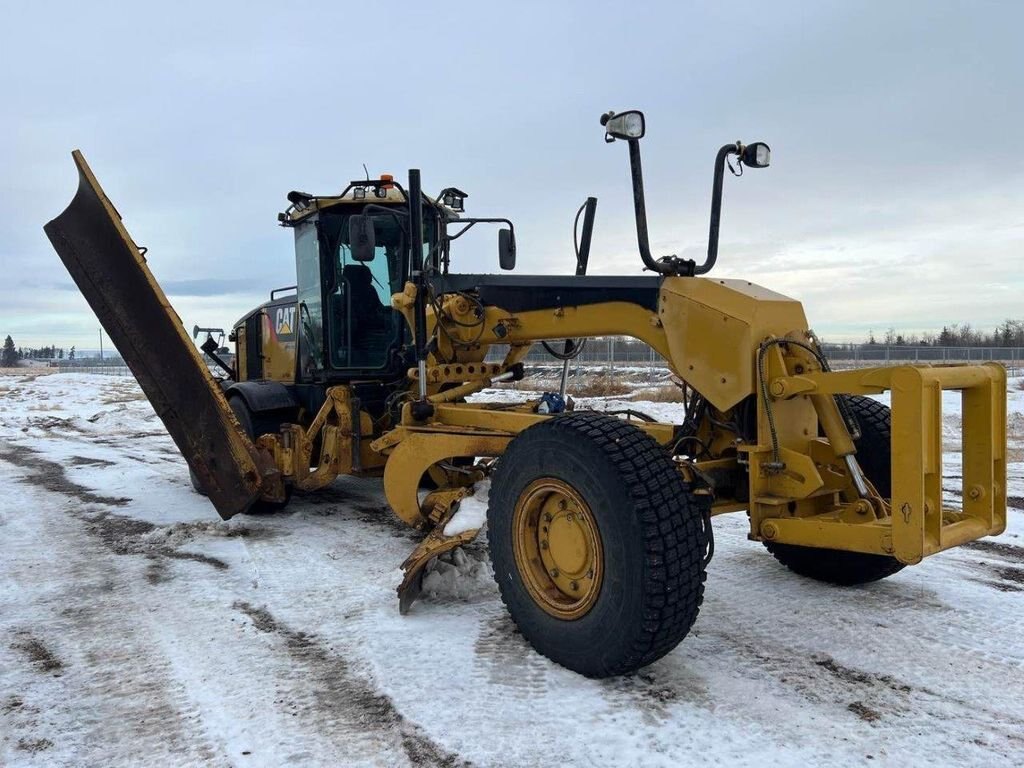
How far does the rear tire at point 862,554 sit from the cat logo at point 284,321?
15.6 ft

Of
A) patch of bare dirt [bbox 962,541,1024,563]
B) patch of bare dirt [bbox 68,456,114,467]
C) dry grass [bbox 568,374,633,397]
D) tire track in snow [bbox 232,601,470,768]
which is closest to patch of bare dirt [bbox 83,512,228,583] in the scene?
tire track in snow [bbox 232,601,470,768]

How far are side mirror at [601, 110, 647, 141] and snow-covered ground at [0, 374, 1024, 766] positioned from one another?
7.75 ft

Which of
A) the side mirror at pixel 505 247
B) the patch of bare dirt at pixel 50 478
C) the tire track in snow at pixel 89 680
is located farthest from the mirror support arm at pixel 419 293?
the patch of bare dirt at pixel 50 478

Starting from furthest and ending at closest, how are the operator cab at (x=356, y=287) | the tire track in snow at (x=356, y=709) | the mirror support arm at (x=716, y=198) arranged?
1. the operator cab at (x=356, y=287)
2. the mirror support arm at (x=716, y=198)
3. the tire track in snow at (x=356, y=709)

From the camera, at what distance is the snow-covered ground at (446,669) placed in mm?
2844

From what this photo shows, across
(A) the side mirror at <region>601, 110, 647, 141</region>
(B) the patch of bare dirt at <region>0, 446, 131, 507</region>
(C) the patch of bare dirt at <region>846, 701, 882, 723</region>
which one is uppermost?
(A) the side mirror at <region>601, 110, 647, 141</region>

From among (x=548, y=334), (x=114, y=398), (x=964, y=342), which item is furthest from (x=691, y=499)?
(x=964, y=342)

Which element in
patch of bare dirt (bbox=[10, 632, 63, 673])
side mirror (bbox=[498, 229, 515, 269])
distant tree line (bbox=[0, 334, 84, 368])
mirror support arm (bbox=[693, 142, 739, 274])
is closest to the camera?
patch of bare dirt (bbox=[10, 632, 63, 673])

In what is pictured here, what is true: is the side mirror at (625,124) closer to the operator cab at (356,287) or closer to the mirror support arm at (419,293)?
the mirror support arm at (419,293)

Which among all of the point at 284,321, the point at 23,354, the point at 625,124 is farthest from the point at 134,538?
the point at 23,354

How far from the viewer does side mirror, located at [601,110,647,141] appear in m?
3.56

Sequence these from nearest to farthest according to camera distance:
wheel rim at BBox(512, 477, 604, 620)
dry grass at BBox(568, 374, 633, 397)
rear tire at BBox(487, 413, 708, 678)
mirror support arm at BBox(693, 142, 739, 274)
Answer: rear tire at BBox(487, 413, 708, 678) < wheel rim at BBox(512, 477, 604, 620) < mirror support arm at BBox(693, 142, 739, 274) < dry grass at BBox(568, 374, 633, 397)

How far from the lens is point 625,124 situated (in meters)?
3.57

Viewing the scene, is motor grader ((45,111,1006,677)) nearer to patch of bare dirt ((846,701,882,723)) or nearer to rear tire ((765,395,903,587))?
rear tire ((765,395,903,587))
